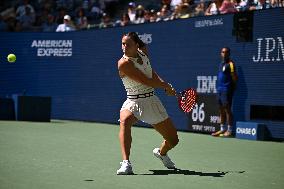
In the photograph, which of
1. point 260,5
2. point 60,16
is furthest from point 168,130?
point 60,16

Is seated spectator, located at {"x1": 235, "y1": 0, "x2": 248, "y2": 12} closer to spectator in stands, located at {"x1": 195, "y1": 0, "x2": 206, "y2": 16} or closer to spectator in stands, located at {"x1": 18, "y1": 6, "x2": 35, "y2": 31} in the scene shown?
spectator in stands, located at {"x1": 195, "y1": 0, "x2": 206, "y2": 16}

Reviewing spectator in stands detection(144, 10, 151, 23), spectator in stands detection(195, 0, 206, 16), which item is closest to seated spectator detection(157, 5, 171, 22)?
spectator in stands detection(144, 10, 151, 23)

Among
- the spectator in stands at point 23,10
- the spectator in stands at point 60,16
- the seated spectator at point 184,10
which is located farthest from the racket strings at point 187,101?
the spectator in stands at point 23,10

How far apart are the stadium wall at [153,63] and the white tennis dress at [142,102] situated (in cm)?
629

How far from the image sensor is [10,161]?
8.46m

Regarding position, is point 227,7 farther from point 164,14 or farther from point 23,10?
point 23,10

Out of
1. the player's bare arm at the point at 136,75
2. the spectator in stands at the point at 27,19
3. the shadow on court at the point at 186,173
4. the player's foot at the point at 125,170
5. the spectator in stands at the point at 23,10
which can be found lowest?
the shadow on court at the point at 186,173

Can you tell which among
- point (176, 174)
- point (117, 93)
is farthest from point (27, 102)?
point (176, 174)

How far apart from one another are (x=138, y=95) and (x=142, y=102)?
4.3 inches

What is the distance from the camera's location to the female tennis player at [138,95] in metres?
7.76

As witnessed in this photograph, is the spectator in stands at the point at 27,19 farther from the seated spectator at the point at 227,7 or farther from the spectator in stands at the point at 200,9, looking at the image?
the seated spectator at the point at 227,7

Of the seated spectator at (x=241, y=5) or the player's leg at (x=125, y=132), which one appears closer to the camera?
the player's leg at (x=125, y=132)

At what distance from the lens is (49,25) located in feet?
73.4

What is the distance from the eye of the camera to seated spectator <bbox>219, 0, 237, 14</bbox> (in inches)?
599
